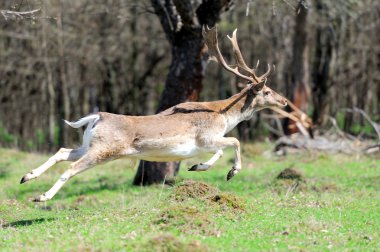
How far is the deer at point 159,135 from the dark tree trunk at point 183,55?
2.53m

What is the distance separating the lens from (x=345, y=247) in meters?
7.89

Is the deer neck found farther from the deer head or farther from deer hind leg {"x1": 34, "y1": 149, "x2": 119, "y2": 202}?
deer hind leg {"x1": 34, "y1": 149, "x2": 119, "y2": 202}

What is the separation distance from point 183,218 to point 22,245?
76.4 inches

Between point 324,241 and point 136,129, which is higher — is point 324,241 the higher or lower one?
the lower one

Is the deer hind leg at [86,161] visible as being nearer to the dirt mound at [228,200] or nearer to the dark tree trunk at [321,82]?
the dirt mound at [228,200]

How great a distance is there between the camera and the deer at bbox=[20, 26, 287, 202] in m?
9.38

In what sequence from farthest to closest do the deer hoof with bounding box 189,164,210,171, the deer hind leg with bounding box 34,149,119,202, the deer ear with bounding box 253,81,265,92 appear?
the deer ear with bounding box 253,81,265,92
the deer hoof with bounding box 189,164,210,171
the deer hind leg with bounding box 34,149,119,202

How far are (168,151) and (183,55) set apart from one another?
4.46 m

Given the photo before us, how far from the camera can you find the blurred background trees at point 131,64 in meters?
26.1

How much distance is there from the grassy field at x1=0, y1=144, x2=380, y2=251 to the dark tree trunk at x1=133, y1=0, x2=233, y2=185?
659 mm

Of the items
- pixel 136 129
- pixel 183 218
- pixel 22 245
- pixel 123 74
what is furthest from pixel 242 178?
pixel 123 74

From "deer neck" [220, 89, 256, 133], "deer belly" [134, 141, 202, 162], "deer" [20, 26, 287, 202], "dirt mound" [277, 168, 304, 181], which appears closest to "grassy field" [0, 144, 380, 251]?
"dirt mound" [277, 168, 304, 181]

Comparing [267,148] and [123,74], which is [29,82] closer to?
[123,74]

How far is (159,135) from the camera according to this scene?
9742 mm
